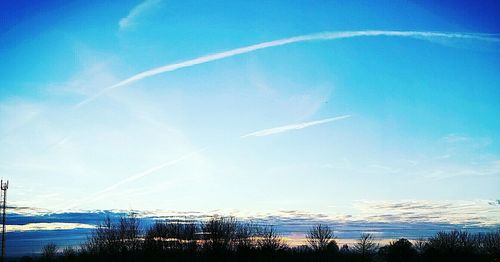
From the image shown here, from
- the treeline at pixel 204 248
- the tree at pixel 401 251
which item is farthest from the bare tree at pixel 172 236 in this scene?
the tree at pixel 401 251

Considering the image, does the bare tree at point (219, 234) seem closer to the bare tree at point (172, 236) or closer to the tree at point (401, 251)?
the bare tree at point (172, 236)

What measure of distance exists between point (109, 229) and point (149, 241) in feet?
21.5

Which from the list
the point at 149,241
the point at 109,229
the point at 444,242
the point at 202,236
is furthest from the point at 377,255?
the point at 109,229

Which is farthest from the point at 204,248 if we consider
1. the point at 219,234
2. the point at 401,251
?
the point at 401,251

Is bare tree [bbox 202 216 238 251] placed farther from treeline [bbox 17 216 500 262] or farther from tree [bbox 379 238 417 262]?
tree [bbox 379 238 417 262]

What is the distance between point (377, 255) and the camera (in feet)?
335

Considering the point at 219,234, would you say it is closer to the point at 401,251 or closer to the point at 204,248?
the point at 204,248

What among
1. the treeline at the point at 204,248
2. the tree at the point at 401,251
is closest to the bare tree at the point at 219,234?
the treeline at the point at 204,248

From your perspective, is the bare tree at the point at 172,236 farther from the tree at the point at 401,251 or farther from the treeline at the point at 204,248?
the tree at the point at 401,251

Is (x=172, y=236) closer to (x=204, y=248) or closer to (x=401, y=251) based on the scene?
(x=204, y=248)

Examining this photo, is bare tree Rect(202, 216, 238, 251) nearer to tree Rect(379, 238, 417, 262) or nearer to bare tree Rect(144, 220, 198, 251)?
bare tree Rect(144, 220, 198, 251)

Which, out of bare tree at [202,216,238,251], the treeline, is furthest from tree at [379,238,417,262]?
bare tree at [202,216,238,251]

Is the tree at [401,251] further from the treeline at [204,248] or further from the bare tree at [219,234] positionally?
the bare tree at [219,234]

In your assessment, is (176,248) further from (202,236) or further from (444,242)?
(444,242)
